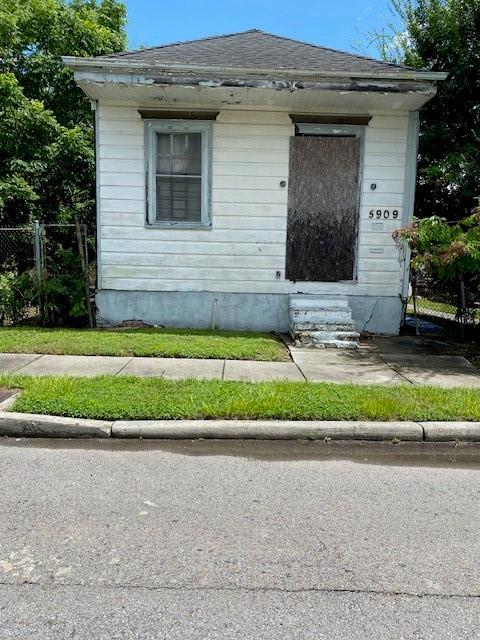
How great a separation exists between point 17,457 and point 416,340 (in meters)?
6.86

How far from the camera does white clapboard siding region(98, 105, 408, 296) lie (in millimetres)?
9000

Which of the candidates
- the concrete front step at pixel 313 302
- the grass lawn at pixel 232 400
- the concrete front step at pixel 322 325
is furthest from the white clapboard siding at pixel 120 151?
the grass lawn at pixel 232 400

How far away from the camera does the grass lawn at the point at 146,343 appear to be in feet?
24.4

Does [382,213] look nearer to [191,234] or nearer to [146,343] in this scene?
[191,234]

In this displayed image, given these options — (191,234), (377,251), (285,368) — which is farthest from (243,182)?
(285,368)

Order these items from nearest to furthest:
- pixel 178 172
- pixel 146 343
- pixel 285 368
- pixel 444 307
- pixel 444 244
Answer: pixel 285 368 < pixel 444 244 < pixel 146 343 < pixel 178 172 < pixel 444 307

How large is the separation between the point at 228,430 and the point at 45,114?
10.6 m

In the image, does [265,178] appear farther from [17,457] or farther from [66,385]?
[17,457]

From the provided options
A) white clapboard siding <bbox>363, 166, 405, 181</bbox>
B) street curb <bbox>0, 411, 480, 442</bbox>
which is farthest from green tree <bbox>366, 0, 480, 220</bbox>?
street curb <bbox>0, 411, 480, 442</bbox>

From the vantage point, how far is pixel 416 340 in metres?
9.13

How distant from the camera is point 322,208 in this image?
9.27 metres

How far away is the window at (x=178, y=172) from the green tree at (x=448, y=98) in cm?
413

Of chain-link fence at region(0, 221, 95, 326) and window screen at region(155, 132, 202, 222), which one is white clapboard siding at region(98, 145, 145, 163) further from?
chain-link fence at region(0, 221, 95, 326)

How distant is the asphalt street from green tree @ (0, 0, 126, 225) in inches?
347
